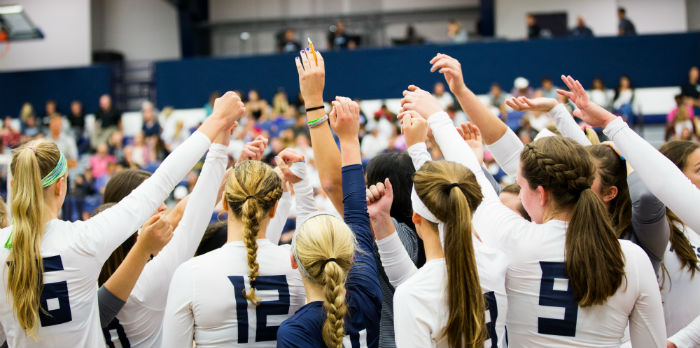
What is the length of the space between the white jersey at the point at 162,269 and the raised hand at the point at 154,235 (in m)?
0.09

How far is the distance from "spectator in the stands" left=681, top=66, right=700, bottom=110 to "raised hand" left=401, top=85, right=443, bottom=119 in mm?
11274

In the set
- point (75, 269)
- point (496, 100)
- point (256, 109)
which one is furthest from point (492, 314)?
point (256, 109)

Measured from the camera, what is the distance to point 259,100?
13.3 metres

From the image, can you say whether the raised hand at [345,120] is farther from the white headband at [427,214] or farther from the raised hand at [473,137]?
the raised hand at [473,137]

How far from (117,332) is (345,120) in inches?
47.2

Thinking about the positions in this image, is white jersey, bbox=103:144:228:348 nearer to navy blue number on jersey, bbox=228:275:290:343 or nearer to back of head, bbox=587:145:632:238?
navy blue number on jersey, bbox=228:275:290:343

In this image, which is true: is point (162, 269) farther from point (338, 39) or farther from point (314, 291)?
point (338, 39)

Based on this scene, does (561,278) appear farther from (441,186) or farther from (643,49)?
(643,49)

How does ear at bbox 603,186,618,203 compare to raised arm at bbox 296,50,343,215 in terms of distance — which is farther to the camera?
ear at bbox 603,186,618,203

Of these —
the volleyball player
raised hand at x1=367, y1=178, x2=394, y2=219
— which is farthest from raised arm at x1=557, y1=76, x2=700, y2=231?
the volleyball player

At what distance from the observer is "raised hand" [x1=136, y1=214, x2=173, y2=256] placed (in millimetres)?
2018

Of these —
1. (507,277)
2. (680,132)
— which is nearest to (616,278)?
(507,277)

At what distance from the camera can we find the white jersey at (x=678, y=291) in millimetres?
2371

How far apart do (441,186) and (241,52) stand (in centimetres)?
1696
